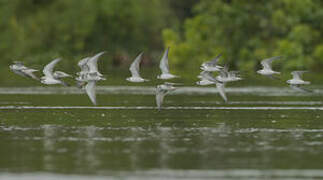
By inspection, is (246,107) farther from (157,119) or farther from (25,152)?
(25,152)

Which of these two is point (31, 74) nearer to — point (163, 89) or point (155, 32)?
point (163, 89)

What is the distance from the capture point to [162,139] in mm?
28172

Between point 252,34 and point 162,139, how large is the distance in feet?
205

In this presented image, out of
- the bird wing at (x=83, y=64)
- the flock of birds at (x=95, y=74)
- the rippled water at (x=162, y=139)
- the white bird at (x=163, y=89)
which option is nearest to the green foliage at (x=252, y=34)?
the rippled water at (x=162, y=139)

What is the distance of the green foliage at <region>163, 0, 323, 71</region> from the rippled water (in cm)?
3837

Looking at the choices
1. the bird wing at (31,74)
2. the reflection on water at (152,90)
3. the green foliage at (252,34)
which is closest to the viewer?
the bird wing at (31,74)

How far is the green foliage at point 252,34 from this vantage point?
270 ft

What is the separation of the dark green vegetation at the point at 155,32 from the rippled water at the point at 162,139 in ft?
125

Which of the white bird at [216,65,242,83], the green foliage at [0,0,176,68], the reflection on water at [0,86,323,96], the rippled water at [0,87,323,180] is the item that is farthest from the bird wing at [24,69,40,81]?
the green foliage at [0,0,176,68]

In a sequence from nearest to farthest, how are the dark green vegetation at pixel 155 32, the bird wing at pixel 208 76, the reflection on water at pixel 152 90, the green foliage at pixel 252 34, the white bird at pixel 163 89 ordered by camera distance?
the white bird at pixel 163 89 → the bird wing at pixel 208 76 → the reflection on water at pixel 152 90 → the green foliage at pixel 252 34 → the dark green vegetation at pixel 155 32

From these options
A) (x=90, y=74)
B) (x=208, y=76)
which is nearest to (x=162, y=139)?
(x=90, y=74)

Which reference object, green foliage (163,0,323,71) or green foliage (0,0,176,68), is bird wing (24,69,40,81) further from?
green foliage (0,0,176,68)

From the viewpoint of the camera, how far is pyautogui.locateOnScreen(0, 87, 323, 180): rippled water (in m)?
22.8

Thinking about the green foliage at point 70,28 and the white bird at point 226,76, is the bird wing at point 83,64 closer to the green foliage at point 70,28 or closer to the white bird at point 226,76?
the white bird at point 226,76
